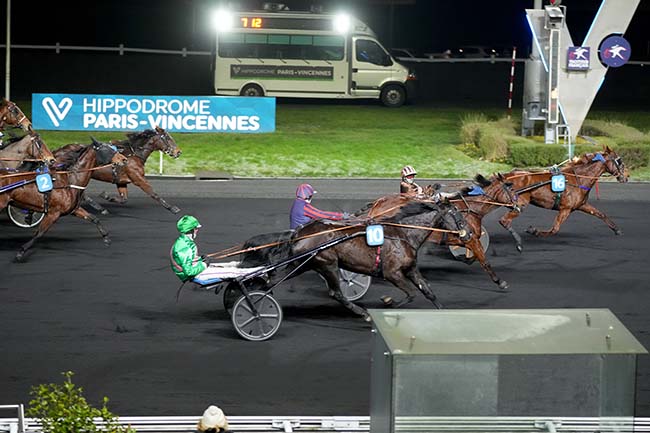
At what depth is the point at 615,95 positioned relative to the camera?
115 feet

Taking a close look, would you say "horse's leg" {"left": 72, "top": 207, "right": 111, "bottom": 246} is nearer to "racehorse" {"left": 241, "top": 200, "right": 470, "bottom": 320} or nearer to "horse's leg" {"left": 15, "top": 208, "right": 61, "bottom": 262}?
"horse's leg" {"left": 15, "top": 208, "right": 61, "bottom": 262}

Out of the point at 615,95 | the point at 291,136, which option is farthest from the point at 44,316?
the point at 615,95

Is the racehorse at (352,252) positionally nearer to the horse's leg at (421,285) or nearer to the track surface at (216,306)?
the horse's leg at (421,285)

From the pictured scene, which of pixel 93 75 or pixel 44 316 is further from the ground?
pixel 93 75

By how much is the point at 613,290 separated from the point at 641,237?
394 cm

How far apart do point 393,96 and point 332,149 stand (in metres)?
6.73

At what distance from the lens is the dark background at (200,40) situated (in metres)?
32.3

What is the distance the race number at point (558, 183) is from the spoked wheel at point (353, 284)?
14.7 feet

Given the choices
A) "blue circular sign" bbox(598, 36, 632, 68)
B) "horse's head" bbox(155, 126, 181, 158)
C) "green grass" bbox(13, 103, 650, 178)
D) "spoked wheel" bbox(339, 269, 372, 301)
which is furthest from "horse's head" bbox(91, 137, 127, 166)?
"blue circular sign" bbox(598, 36, 632, 68)

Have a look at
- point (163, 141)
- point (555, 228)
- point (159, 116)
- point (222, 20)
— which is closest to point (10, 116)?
point (163, 141)

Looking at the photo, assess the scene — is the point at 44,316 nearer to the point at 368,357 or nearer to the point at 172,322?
the point at 172,322

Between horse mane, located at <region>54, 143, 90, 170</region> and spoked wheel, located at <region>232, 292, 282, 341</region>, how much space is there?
542 cm

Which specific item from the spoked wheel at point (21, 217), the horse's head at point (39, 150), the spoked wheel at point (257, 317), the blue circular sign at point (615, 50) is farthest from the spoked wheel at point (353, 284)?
the blue circular sign at point (615, 50)

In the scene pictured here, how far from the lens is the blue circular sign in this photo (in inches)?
981
